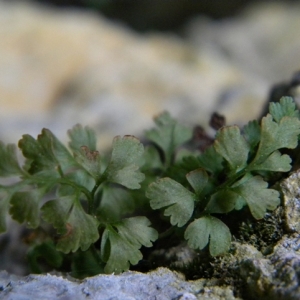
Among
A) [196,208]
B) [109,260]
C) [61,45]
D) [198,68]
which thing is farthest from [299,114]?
[61,45]

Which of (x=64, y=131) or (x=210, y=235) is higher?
(x=210, y=235)

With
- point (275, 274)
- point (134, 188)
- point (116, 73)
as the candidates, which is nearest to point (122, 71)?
point (116, 73)

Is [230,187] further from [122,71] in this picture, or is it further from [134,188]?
[122,71]

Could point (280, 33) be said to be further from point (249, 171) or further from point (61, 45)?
point (249, 171)

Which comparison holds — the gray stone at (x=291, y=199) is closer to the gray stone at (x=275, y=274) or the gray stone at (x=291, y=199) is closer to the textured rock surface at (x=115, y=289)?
the gray stone at (x=275, y=274)

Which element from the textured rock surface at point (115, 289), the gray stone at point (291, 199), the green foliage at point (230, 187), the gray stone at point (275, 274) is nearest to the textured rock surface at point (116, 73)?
the textured rock surface at point (115, 289)

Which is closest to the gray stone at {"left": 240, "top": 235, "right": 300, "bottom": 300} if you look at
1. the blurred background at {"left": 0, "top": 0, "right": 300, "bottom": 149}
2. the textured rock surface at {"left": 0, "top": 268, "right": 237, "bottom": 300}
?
the textured rock surface at {"left": 0, "top": 268, "right": 237, "bottom": 300}
